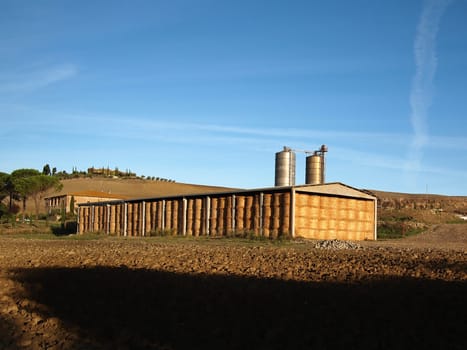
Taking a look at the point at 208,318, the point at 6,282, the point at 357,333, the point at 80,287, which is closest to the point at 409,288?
the point at 357,333

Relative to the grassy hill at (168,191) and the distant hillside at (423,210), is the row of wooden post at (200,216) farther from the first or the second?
the grassy hill at (168,191)

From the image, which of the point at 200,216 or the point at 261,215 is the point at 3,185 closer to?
the point at 200,216

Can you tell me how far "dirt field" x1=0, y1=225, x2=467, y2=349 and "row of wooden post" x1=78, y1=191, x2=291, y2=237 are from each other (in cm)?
1516

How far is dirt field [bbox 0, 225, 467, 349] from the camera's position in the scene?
786 centimetres

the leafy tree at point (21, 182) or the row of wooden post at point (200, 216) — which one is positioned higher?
the leafy tree at point (21, 182)

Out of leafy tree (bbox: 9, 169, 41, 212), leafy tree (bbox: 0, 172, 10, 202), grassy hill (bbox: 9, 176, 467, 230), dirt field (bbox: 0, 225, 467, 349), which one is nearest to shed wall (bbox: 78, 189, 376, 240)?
dirt field (bbox: 0, 225, 467, 349)

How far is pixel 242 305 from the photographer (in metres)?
9.52

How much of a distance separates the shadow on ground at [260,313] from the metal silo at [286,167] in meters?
28.1

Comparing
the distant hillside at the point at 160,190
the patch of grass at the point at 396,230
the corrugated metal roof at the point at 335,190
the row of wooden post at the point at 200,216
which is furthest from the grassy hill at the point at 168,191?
the row of wooden post at the point at 200,216

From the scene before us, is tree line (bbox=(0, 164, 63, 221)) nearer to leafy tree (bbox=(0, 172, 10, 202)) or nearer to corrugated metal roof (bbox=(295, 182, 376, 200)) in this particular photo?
leafy tree (bbox=(0, 172, 10, 202))

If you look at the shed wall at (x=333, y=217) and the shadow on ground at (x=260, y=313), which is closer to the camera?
the shadow on ground at (x=260, y=313)

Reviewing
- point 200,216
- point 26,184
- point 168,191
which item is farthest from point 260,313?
point 168,191

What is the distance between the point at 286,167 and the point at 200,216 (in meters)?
8.67

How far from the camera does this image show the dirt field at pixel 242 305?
7863mm
